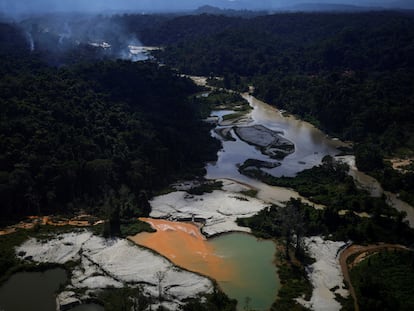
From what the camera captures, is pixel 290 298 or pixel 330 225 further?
pixel 330 225

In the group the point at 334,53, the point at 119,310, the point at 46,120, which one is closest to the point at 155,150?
the point at 46,120

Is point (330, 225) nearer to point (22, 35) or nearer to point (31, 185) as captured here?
point (31, 185)

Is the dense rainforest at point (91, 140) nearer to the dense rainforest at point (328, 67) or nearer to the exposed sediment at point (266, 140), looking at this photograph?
the exposed sediment at point (266, 140)

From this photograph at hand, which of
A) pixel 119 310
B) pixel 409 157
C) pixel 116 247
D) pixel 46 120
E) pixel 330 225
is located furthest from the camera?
pixel 409 157

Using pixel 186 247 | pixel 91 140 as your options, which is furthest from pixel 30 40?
pixel 186 247

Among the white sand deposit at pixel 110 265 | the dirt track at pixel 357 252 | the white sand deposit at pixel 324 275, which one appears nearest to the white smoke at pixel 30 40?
the white sand deposit at pixel 110 265

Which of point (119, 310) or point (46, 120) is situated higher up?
point (46, 120)
